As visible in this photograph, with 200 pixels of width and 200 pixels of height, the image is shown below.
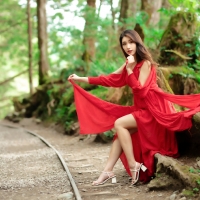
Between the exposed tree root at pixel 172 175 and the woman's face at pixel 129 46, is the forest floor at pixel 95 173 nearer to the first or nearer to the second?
the exposed tree root at pixel 172 175

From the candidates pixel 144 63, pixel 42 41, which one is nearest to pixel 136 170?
pixel 144 63

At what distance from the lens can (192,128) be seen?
5.41 metres

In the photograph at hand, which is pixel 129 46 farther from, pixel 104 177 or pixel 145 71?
pixel 104 177

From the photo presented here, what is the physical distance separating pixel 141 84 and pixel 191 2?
471 cm

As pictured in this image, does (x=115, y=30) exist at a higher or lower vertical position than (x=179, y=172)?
higher

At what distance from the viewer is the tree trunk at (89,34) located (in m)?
16.8

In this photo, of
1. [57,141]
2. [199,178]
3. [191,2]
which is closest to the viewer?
[199,178]

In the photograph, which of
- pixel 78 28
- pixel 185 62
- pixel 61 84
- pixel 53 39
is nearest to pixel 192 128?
pixel 185 62

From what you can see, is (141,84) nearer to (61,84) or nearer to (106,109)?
(106,109)

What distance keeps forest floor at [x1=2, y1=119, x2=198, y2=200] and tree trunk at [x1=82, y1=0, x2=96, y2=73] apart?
606 centimetres

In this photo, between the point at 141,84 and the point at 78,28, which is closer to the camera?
the point at 141,84

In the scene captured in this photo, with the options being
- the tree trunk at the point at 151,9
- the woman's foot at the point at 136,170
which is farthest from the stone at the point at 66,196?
the tree trunk at the point at 151,9

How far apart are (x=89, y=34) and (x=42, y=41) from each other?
17.9ft

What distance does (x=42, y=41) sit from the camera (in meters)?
21.7
